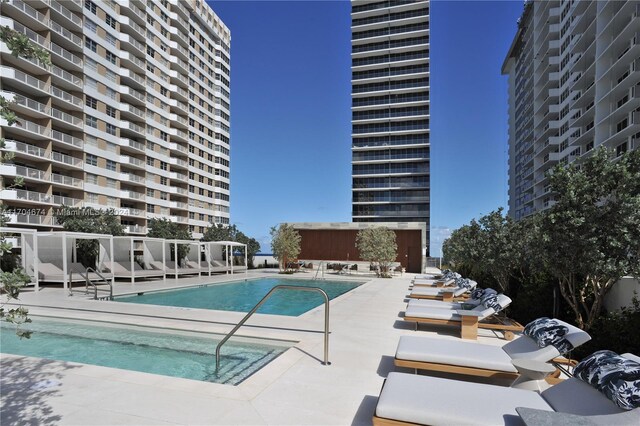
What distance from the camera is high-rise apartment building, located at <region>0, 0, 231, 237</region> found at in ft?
110

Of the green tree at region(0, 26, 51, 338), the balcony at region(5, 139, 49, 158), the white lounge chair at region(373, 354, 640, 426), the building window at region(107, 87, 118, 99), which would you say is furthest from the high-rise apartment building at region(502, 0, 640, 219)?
the building window at region(107, 87, 118, 99)

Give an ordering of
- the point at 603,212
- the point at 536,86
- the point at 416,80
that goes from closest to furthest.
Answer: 1. the point at 603,212
2. the point at 536,86
3. the point at 416,80

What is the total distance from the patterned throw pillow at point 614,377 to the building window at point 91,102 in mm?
46286

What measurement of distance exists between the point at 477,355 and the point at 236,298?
11488 millimetres

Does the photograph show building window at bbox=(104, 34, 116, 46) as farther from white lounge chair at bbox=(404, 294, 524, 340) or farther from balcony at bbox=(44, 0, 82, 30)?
white lounge chair at bbox=(404, 294, 524, 340)

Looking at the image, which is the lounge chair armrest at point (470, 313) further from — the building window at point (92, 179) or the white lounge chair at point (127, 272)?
the building window at point (92, 179)

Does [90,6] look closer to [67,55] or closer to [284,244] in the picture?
[67,55]

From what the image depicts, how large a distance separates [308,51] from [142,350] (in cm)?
2374

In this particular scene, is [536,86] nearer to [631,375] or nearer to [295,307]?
[295,307]

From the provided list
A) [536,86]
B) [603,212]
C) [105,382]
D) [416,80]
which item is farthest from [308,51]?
[536,86]

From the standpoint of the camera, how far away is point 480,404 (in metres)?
3.23

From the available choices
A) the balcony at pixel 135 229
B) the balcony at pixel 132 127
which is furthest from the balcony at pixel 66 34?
the balcony at pixel 135 229

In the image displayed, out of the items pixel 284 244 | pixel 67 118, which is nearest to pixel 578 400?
pixel 284 244

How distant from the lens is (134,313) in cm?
897
